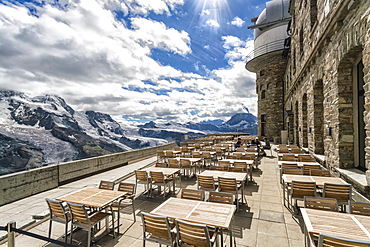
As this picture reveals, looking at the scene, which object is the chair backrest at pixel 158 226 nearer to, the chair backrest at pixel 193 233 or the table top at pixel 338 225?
the chair backrest at pixel 193 233

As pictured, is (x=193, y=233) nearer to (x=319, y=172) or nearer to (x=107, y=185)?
(x=107, y=185)

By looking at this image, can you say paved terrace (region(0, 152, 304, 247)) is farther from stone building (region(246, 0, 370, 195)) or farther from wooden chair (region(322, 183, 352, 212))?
stone building (region(246, 0, 370, 195))

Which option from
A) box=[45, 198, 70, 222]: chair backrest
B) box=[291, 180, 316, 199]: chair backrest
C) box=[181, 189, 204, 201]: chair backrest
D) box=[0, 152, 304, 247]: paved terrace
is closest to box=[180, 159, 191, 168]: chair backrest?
box=[0, 152, 304, 247]: paved terrace

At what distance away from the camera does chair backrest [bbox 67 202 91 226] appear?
325cm

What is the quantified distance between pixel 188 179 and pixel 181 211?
4662mm

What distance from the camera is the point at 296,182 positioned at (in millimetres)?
4414

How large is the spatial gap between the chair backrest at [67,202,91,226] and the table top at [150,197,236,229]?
112 cm

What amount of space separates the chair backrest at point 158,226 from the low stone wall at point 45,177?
5.00m

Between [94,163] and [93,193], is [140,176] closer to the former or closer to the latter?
[93,193]

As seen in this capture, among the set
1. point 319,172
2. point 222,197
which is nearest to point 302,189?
point 319,172

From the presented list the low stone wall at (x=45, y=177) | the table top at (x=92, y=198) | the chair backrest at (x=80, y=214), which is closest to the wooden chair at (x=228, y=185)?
the table top at (x=92, y=198)

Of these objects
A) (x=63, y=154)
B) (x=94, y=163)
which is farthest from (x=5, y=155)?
(x=94, y=163)

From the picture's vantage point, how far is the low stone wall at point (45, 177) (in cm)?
548

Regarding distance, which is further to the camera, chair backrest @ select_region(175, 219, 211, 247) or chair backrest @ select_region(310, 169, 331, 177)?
chair backrest @ select_region(310, 169, 331, 177)
